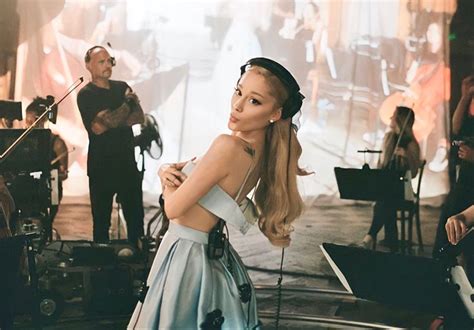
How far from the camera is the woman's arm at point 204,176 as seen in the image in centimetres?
258

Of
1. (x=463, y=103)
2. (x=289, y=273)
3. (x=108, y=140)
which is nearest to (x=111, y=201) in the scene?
(x=108, y=140)

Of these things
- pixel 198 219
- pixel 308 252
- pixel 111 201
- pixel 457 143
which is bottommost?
pixel 308 252

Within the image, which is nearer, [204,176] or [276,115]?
[204,176]

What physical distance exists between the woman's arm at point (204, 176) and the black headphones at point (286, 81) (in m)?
0.30

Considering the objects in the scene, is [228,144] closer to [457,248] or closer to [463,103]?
[457,248]

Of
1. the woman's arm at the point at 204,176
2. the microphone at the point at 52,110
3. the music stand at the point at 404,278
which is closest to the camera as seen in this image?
the woman's arm at the point at 204,176

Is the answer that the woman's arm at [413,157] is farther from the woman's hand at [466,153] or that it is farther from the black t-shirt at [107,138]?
the black t-shirt at [107,138]

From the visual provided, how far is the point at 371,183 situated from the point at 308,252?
0.54 metres

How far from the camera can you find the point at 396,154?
399 centimetres

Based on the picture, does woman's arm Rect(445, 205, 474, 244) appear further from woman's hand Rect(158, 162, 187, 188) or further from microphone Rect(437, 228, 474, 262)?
woman's hand Rect(158, 162, 187, 188)

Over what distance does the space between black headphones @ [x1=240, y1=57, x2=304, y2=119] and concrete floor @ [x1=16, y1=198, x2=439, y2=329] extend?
Result: 134 cm

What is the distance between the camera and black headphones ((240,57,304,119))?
2.73 meters

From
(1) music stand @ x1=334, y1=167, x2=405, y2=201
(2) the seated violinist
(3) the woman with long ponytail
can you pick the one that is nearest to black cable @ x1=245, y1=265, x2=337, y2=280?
(2) the seated violinist

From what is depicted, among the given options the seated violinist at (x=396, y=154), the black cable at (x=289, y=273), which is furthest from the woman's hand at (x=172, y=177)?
the seated violinist at (x=396, y=154)
